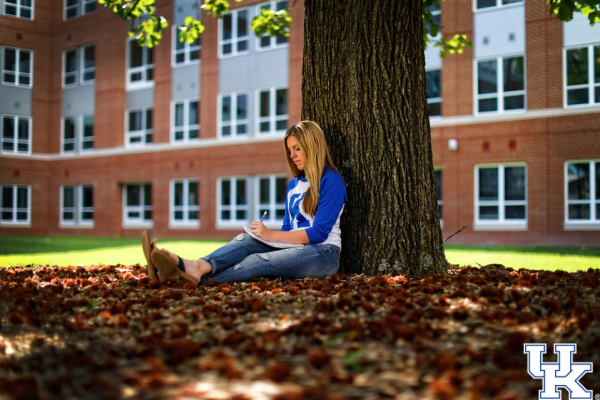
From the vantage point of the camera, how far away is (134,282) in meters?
3.80

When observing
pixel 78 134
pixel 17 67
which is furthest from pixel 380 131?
pixel 17 67

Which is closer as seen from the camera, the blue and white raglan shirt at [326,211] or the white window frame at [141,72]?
the blue and white raglan shirt at [326,211]

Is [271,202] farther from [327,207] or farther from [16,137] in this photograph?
[327,207]

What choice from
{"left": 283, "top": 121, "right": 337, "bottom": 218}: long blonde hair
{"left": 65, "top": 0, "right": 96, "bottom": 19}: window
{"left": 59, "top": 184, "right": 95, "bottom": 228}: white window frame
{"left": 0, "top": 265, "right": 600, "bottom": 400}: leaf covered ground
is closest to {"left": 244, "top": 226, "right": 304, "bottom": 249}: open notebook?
{"left": 283, "top": 121, "right": 337, "bottom": 218}: long blonde hair

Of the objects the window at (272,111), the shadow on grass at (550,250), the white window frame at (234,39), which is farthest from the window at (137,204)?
the shadow on grass at (550,250)

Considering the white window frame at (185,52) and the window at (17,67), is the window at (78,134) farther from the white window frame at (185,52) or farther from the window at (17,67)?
the white window frame at (185,52)

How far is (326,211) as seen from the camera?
3.91 meters

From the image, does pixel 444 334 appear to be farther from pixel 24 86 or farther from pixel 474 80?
pixel 24 86

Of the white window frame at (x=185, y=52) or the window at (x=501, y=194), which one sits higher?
the white window frame at (x=185, y=52)

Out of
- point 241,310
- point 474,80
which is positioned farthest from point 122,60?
point 241,310

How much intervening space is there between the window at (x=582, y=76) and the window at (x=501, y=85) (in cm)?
137

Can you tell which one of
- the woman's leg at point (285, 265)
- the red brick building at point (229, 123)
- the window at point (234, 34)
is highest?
the window at point (234, 34)

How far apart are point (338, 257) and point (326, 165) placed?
0.74 m

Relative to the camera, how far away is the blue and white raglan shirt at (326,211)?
390 centimetres
